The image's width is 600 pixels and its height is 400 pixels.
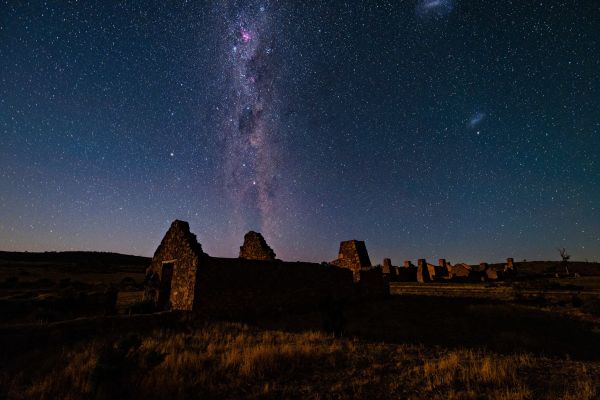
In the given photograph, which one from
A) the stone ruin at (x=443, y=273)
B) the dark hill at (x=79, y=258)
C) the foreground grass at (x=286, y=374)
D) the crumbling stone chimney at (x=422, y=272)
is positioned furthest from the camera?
the dark hill at (x=79, y=258)

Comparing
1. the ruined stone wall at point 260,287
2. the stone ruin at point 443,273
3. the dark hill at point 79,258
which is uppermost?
the dark hill at point 79,258

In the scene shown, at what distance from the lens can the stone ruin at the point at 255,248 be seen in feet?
64.3

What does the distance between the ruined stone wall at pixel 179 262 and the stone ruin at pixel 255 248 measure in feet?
17.8

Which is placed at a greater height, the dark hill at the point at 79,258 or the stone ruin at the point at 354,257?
the dark hill at the point at 79,258

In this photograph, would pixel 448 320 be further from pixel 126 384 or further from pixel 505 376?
pixel 126 384

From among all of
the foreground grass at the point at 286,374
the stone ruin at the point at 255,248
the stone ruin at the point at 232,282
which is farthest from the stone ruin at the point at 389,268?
the foreground grass at the point at 286,374

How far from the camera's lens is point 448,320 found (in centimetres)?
1631

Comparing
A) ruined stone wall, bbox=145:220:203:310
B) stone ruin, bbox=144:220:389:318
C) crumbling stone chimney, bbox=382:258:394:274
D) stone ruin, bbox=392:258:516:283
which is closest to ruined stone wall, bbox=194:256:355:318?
stone ruin, bbox=144:220:389:318

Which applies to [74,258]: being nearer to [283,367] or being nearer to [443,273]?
[443,273]

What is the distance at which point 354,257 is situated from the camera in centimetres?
2225

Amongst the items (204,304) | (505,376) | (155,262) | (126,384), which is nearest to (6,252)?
(155,262)

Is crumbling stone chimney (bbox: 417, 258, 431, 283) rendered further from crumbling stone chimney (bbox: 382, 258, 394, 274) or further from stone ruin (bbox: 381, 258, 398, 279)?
crumbling stone chimney (bbox: 382, 258, 394, 274)

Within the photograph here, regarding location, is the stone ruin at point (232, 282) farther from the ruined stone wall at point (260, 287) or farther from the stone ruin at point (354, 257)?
the stone ruin at point (354, 257)

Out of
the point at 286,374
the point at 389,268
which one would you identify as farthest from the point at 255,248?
the point at 389,268
